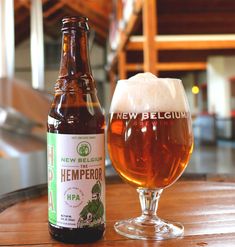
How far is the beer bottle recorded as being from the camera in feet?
1.53

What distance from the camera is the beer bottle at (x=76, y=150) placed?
1.53ft

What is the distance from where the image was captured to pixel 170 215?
60 centimetres

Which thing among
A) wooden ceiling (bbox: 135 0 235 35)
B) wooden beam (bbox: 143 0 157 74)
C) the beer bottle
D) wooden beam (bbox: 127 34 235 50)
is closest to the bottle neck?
the beer bottle

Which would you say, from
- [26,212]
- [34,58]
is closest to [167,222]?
[26,212]

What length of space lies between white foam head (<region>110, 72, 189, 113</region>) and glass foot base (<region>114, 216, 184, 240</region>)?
0.16 m

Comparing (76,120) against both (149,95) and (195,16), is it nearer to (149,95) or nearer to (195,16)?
(149,95)

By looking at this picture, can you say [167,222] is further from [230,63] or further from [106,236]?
[230,63]

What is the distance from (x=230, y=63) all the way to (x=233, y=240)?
9541 mm

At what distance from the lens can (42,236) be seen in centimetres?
49

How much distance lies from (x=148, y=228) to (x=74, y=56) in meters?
0.26

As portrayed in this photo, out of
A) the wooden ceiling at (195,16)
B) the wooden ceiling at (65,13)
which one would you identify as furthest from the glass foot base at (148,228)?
the wooden ceiling at (65,13)

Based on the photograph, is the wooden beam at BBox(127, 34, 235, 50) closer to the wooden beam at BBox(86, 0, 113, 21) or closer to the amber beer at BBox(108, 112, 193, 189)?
the wooden beam at BBox(86, 0, 113, 21)

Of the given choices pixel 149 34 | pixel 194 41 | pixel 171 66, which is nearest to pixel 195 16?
pixel 149 34

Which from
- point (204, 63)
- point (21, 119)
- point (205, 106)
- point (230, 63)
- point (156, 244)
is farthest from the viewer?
point (205, 106)
